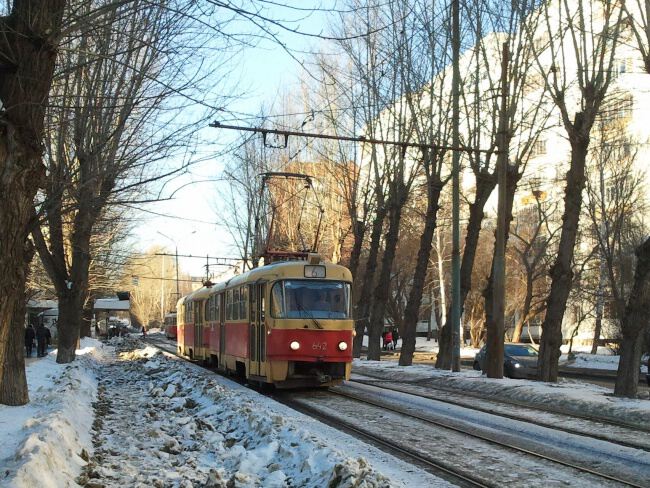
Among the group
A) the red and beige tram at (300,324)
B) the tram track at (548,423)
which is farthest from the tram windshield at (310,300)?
the tram track at (548,423)

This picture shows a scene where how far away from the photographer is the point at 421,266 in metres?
25.7

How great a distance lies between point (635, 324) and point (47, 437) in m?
13.5

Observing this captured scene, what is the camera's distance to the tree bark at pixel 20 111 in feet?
19.8

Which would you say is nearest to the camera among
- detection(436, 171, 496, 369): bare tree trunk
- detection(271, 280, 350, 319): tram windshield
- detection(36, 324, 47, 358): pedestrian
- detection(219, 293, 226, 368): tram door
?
detection(271, 280, 350, 319): tram windshield

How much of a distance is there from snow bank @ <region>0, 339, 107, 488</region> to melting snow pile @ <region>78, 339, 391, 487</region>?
24cm

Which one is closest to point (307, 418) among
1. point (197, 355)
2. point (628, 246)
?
point (197, 355)

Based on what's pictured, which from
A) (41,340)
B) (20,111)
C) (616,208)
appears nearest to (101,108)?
(20,111)

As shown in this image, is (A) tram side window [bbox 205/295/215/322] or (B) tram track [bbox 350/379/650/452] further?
(A) tram side window [bbox 205/295/215/322]

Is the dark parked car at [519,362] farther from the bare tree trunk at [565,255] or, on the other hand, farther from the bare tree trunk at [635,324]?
the bare tree trunk at [635,324]

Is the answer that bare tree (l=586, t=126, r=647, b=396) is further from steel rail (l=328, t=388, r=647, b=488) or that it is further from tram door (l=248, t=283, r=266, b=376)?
steel rail (l=328, t=388, r=647, b=488)

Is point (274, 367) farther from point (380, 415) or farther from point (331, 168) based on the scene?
point (331, 168)

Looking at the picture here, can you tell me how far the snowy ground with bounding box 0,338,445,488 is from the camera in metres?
6.94

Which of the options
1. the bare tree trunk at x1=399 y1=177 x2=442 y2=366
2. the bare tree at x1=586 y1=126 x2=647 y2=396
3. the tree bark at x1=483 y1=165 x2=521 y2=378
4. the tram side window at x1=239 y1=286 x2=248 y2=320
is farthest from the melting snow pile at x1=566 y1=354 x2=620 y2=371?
the tram side window at x1=239 y1=286 x2=248 y2=320

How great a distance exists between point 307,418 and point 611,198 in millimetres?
29683
